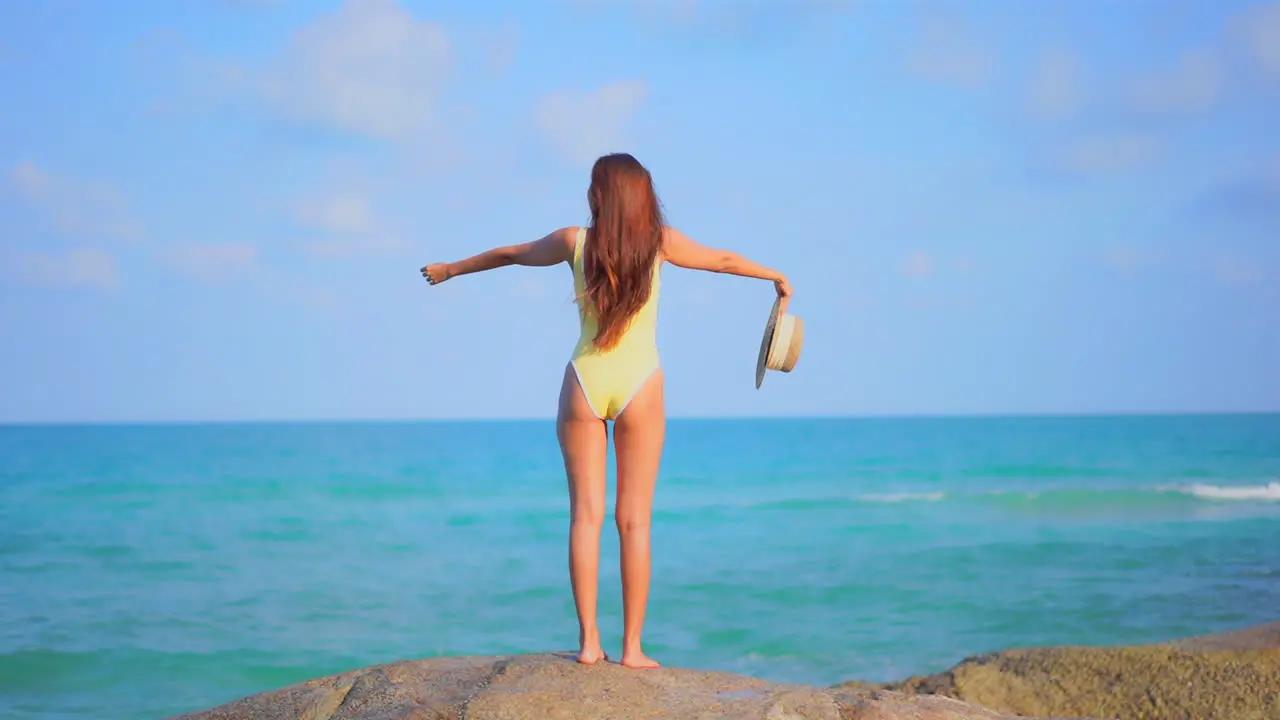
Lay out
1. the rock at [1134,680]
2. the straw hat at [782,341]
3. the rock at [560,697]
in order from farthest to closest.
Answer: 1. the rock at [1134,680]
2. the straw hat at [782,341]
3. the rock at [560,697]

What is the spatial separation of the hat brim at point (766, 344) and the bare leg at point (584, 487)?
0.80 m

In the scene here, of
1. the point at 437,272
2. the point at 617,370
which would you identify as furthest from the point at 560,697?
the point at 437,272

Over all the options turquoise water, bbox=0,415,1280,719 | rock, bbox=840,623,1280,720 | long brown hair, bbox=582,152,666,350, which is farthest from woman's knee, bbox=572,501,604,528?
turquoise water, bbox=0,415,1280,719

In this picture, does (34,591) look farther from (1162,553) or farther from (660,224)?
(1162,553)

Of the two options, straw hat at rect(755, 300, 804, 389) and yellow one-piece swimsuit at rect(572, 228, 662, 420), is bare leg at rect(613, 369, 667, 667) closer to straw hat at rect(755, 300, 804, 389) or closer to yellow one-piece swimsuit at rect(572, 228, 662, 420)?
yellow one-piece swimsuit at rect(572, 228, 662, 420)

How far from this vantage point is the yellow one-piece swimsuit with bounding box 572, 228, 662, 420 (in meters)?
4.44

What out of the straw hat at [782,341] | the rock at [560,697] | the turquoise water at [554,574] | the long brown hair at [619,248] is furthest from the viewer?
the turquoise water at [554,574]

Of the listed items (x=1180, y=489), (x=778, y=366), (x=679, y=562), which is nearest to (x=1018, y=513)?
(x=1180, y=489)

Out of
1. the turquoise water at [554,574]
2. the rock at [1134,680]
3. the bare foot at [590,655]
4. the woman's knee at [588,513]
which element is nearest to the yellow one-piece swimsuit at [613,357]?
the woman's knee at [588,513]

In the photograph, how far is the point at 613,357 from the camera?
4469 millimetres

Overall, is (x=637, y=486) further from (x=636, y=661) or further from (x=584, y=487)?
(x=636, y=661)

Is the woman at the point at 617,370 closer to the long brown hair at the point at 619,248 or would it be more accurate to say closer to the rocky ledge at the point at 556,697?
the long brown hair at the point at 619,248

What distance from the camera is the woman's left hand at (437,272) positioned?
488 centimetres

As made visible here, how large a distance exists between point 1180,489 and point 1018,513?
8.68 meters
